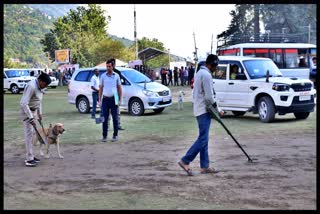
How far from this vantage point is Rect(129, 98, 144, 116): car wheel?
1669cm

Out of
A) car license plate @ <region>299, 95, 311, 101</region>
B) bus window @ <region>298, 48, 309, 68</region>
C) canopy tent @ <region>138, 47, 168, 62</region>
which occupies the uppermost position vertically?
canopy tent @ <region>138, 47, 168, 62</region>

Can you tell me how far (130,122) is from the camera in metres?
14.9

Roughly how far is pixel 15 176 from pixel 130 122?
7365 millimetres

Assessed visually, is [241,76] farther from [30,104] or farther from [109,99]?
[30,104]

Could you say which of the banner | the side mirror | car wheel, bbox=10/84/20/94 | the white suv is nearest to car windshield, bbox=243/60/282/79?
the white suv

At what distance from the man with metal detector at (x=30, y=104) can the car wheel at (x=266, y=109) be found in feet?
23.1

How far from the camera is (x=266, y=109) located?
44.8 ft

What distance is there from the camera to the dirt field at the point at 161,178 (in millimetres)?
5934

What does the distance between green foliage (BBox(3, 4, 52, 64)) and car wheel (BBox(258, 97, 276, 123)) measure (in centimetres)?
9690

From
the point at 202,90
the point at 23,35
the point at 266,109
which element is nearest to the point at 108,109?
the point at 202,90

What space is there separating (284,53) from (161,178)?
21454mm

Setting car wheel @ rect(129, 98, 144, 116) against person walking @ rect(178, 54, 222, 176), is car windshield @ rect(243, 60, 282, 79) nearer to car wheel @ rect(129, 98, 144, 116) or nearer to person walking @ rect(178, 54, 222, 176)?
car wheel @ rect(129, 98, 144, 116)

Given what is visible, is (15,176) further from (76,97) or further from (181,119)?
(76,97)

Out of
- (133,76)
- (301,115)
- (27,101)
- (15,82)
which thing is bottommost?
(301,115)
